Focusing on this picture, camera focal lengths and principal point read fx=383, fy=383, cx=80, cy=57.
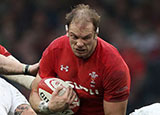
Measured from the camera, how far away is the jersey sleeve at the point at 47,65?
323cm

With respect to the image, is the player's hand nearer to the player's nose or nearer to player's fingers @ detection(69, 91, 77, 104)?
player's fingers @ detection(69, 91, 77, 104)

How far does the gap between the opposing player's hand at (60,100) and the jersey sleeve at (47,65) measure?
243 mm

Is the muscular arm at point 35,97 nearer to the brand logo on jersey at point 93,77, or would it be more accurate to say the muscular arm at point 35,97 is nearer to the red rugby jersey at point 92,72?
the red rugby jersey at point 92,72

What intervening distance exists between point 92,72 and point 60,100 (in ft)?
1.13

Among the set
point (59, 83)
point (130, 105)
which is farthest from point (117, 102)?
point (130, 105)

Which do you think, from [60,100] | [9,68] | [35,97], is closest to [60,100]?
[60,100]

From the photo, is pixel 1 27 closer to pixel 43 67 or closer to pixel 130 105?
pixel 130 105

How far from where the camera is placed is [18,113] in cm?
294

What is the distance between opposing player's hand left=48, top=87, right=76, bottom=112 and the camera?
311 cm

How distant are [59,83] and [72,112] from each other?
0.28 metres

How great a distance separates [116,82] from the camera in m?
3.04

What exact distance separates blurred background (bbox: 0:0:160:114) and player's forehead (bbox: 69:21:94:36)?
279 cm

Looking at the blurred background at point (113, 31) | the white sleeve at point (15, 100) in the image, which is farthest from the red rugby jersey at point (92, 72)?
the blurred background at point (113, 31)

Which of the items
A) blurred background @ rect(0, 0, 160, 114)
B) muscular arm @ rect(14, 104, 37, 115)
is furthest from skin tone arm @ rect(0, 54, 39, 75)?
blurred background @ rect(0, 0, 160, 114)
